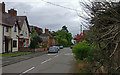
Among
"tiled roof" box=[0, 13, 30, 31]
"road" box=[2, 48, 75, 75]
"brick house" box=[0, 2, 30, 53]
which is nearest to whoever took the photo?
"road" box=[2, 48, 75, 75]

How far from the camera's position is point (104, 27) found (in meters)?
6.41

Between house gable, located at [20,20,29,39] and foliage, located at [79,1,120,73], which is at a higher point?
house gable, located at [20,20,29,39]

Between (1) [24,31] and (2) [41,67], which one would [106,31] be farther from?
(1) [24,31]

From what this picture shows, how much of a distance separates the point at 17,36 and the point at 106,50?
29.3 metres

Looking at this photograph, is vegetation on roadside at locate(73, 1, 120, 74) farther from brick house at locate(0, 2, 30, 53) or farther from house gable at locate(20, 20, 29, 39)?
house gable at locate(20, 20, 29, 39)

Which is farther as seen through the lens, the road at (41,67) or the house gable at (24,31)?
the house gable at (24,31)

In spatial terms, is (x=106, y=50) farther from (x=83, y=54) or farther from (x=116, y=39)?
(x=83, y=54)

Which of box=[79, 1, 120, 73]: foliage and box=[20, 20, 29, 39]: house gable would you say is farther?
box=[20, 20, 29, 39]: house gable

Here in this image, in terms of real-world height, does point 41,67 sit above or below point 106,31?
below

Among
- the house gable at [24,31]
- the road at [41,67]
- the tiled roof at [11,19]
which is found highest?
the tiled roof at [11,19]

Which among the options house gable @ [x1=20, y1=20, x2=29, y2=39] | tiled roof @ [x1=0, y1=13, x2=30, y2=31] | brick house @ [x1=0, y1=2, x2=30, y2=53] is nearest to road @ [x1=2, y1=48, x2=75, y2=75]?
brick house @ [x1=0, y1=2, x2=30, y2=53]

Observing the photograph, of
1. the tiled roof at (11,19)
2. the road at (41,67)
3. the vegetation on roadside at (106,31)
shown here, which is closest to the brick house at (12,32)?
the tiled roof at (11,19)

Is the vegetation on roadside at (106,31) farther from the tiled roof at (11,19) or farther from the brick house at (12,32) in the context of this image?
the tiled roof at (11,19)

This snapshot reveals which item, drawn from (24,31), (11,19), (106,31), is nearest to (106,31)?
(106,31)
